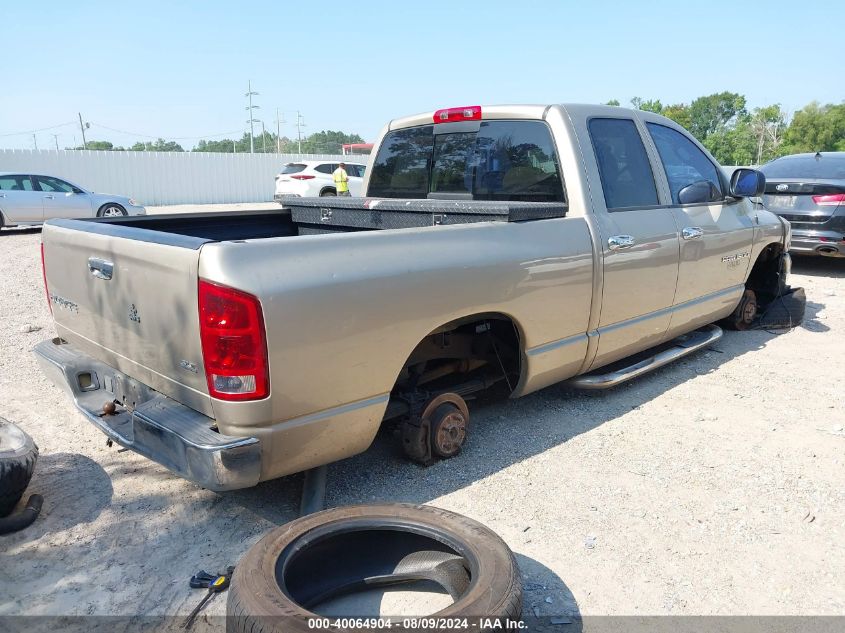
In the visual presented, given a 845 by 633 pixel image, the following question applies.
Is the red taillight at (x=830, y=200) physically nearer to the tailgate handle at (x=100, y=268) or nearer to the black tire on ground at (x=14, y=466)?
the tailgate handle at (x=100, y=268)

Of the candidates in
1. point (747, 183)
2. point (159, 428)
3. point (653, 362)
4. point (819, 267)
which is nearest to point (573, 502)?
point (653, 362)

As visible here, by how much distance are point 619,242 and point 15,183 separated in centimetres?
1533

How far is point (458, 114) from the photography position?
468cm

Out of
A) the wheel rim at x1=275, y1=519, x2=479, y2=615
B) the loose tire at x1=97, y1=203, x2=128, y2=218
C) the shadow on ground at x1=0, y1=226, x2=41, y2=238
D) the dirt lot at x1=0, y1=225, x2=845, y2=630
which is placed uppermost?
the loose tire at x1=97, y1=203, x2=128, y2=218

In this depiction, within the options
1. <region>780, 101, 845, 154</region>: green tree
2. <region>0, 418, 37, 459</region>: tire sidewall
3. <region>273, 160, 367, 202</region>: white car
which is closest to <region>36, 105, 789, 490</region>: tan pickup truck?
<region>0, 418, 37, 459</region>: tire sidewall

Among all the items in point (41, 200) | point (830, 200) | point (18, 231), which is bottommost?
point (18, 231)

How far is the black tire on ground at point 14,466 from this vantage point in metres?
3.05

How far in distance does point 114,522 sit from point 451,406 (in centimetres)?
179

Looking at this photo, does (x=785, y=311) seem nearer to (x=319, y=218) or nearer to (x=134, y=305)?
(x=319, y=218)

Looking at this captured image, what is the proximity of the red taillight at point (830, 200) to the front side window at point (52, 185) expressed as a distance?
15.3 m

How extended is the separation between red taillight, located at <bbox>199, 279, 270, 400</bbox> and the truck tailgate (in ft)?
0.23

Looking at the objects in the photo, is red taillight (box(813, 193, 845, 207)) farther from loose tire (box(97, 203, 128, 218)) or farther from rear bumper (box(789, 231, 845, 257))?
loose tire (box(97, 203, 128, 218))

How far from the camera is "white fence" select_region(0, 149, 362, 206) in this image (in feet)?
80.8

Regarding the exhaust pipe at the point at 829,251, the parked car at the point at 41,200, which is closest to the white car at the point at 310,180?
the parked car at the point at 41,200
